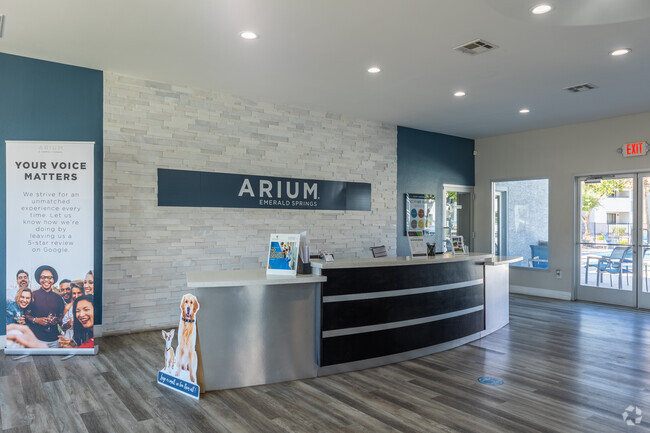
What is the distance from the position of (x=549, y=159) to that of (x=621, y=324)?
10.9ft

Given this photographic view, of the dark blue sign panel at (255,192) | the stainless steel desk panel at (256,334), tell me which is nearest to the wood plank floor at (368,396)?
the stainless steel desk panel at (256,334)

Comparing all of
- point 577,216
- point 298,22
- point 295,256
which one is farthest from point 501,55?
point 577,216

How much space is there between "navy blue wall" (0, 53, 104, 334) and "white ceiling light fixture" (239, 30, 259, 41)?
7.09 feet

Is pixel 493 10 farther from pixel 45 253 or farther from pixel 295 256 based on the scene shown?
pixel 45 253

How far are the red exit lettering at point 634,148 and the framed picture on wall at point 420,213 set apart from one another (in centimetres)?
322

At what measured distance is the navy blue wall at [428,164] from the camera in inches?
320

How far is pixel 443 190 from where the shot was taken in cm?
884

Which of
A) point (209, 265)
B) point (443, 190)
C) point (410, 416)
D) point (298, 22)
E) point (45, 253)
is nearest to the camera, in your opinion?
point (410, 416)

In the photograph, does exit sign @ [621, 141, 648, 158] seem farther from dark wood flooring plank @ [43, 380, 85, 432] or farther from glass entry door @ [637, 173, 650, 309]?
dark wood flooring plank @ [43, 380, 85, 432]

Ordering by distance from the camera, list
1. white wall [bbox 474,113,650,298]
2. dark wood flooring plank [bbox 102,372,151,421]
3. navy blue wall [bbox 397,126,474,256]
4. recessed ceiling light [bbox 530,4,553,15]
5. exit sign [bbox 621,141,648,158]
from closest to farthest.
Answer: dark wood flooring plank [bbox 102,372,151,421]
recessed ceiling light [bbox 530,4,553,15]
exit sign [bbox 621,141,648,158]
white wall [bbox 474,113,650,298]
navy blue wall [bbox 397,126,474,256]

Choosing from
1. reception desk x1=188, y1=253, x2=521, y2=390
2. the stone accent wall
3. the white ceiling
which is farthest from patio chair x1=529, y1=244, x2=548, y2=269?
reception desk x1=188, y1=253, x2=521, y2=390

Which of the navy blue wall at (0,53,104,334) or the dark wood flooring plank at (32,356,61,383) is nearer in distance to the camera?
the dark wood flooring plank at (32,356,61,383)

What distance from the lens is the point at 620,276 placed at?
24.4ft

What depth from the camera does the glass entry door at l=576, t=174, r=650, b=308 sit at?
720 centimetres
